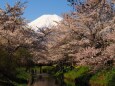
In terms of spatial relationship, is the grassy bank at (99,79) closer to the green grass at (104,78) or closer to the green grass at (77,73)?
the green grass at (104,78)

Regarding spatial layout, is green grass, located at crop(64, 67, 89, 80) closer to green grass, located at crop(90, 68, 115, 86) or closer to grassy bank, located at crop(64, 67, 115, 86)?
grassy bank, located at crop(64, 67, 115, 86)

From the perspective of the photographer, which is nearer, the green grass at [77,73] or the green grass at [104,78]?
the green grass at [104,78]

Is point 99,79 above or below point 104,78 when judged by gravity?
below

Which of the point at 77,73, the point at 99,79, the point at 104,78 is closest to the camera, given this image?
the point at 104,78

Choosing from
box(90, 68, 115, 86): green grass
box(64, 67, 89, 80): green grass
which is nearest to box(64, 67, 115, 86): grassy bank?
box(90, 68, 115, 86): green grass

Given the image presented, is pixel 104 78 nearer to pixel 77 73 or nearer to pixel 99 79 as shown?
pixel 99 79

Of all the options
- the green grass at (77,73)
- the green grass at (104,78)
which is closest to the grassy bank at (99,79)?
the green grass at (104,78)

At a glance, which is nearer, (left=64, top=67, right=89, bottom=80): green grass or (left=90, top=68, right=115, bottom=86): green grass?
(left=90, top=68, right=115, bottom=86): green grass

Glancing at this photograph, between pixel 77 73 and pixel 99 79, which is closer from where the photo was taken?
pixel 99 79

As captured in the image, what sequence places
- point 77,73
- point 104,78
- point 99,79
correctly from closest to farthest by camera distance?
point 104,78 → point 99,79 → point 77,73

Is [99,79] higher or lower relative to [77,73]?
lower

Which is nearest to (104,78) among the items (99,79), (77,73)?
(99,79)

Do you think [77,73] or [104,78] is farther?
[77,73]

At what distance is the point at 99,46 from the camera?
4381 centimetres
